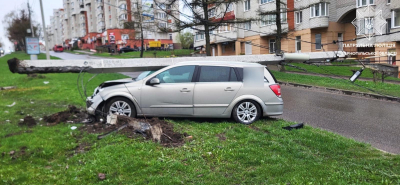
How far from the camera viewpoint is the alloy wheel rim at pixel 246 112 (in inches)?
311

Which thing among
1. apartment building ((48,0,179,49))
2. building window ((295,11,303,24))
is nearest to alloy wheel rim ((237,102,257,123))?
apartment building ((48,0,179,49))

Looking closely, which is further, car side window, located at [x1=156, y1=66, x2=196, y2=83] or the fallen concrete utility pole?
car side window, located at [x1=156, y1=66, x2=196, y2=83]

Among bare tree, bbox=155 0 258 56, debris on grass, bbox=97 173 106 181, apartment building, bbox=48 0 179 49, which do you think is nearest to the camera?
debris on grass, bbox=97 173 106 181

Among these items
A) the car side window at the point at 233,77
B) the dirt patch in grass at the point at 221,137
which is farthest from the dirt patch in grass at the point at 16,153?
the car side window at the point at 233,77

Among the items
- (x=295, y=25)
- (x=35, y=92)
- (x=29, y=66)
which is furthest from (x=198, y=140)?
(x=295, y=25)

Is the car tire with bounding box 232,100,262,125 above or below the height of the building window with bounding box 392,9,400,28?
below

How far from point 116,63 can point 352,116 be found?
6799 millimetres

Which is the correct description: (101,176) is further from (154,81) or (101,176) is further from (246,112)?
(246,112)

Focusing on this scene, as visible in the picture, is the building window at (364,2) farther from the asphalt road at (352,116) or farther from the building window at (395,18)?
the asphalt road at (352,116)

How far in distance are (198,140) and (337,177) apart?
2.67 metres

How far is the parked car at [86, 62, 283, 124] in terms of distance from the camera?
7.81 m

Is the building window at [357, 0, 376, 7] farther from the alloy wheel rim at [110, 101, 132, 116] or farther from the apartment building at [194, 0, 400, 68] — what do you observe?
the alloy wheel rim at [110, 101, 132, 116]

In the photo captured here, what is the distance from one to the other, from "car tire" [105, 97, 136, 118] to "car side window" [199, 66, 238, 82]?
1780 millimetres

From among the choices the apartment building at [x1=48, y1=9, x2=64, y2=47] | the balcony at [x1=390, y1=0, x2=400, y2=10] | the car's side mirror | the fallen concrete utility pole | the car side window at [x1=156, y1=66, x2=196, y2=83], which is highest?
the apartment building at [x1=48, y1=9, x2=64, y2=47]
